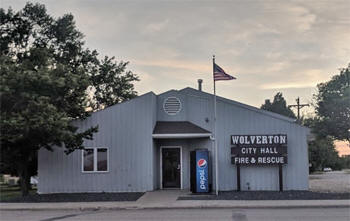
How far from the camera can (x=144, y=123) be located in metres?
23.7

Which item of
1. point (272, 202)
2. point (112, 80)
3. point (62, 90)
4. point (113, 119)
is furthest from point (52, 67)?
point (112, 80)

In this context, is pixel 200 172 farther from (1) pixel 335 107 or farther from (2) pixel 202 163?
(1) pixel 335 107

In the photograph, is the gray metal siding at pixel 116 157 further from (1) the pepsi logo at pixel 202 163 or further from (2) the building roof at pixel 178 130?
(1) the pepsi logo at pixel 202 163

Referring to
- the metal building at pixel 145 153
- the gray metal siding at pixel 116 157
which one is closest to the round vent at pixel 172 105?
the metal building at pixel 145 153

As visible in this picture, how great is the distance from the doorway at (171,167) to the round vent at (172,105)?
1.90m

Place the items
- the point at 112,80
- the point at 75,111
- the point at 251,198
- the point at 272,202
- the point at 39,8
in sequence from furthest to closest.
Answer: the point at 112,80, the point at 39,8, the point at 75,111, the point at 251,198, the point at 272,202

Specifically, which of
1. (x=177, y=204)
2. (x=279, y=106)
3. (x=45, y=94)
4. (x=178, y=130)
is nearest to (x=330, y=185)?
(x=178, y=130)

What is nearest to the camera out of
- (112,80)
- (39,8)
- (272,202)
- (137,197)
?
(272,202)

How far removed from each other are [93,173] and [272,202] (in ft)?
31.0

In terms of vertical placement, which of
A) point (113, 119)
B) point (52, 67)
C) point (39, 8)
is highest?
point (39, 8)

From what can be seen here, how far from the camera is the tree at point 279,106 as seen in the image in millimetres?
64656

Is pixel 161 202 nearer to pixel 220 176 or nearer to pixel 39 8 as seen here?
pixel 220 176

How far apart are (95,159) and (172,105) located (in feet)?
15.7

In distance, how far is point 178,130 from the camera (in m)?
23.7
